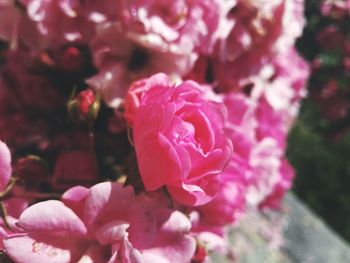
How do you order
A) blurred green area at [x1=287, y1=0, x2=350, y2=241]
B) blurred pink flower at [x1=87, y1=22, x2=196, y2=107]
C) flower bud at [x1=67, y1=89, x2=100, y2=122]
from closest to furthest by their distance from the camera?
1. flower bud at [x1=67, y1=89, x2=100, y2=122]
2. blurred pink flower at [x1=87, y1=22, x2=196, y2=107]
3. blurred green area at [x1=287, y1=0, x2=350, y2=241]

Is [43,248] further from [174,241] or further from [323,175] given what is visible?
[323,175]

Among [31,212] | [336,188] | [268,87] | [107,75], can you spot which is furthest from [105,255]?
[336,188]

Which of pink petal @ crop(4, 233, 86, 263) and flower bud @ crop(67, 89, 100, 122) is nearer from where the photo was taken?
pink petal @ crop(4, 233, 86, 263)

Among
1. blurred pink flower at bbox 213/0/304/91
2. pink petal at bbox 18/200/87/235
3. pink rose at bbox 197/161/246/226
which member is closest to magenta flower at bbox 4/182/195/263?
pink petal at bbox 18/200/87/235

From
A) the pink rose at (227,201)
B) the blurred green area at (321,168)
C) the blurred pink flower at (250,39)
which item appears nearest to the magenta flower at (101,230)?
Answer: the pink rose at (227,201)

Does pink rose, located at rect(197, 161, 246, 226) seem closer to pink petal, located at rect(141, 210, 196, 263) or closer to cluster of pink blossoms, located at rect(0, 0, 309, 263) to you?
cluster of pink blossoms, located at rect(0, 0, 309, 263)

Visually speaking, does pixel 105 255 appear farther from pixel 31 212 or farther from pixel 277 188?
pixel 277 188

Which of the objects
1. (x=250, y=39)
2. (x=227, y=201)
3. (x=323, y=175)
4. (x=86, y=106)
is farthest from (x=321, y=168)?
(x=86, y=106)

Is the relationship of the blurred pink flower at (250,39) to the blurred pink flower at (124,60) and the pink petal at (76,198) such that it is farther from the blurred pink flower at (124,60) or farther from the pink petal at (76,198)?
the pink petal at (76,198)
